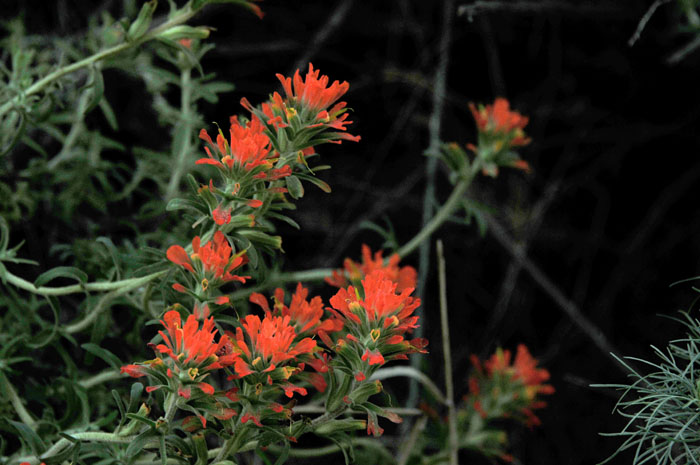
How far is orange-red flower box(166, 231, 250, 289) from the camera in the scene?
87 centimetres

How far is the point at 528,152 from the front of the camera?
1959mm

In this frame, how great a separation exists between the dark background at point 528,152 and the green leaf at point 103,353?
0.78 metres

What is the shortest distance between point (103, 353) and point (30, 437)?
0.15 m

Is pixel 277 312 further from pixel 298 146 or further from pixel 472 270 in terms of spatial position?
pixel 472 270

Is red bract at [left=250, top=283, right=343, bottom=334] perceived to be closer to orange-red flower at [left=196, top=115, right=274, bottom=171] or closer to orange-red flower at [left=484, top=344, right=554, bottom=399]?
orange-red flower at [left=196, top=115, right=274, bottom=171]

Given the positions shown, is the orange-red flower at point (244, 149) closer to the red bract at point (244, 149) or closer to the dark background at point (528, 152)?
the red bract at point (244, 149)

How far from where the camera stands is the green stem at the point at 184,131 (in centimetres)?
133

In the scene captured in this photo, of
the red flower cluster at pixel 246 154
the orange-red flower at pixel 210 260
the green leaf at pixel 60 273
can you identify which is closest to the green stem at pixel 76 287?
the green leaf at pixel 60 273

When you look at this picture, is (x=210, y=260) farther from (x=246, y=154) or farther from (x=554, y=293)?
(x=554, y=293)

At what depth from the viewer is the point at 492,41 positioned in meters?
1.85

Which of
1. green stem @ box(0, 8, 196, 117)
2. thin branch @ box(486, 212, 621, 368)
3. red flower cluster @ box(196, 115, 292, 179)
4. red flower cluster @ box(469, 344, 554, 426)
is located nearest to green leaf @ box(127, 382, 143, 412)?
red flower cluster @ box(196, 115, 292, 179)

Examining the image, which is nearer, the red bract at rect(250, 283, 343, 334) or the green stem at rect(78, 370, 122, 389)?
the red bract at rect(250, 283, 343, 334)

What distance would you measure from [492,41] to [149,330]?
1154mm

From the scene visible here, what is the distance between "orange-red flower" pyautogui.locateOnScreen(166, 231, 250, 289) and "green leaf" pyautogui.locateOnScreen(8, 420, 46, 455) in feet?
0.93
